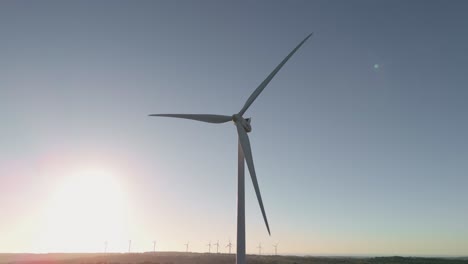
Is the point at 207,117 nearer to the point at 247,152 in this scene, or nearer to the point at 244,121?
the point at 244,121

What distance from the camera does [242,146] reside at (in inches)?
1831

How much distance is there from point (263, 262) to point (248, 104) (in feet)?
329

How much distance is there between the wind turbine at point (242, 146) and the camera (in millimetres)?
40188

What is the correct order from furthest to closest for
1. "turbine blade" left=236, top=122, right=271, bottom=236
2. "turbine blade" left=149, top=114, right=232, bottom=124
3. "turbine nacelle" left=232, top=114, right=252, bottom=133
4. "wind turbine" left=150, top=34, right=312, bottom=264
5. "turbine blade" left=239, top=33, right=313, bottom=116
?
"turbine blade" left=239, top=33, right=313, bottom=116, "turbine blade" left=149, top=114, right=232, bottom=124, "turbine nacelle" left=232, top=114, right=252, bottom=133, "turbine blade" left=236, top=122, right=271, bottom=236, "wind turbine" left=150, top=34, right=312, bottom=264

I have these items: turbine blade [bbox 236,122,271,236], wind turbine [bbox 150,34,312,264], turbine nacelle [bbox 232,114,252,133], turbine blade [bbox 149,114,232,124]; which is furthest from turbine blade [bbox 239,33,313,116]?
turbine blade [bbox 236,122,271,236]

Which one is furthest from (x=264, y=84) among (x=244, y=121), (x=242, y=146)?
(x=242, y=146)

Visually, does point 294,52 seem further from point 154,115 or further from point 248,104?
point 154,115

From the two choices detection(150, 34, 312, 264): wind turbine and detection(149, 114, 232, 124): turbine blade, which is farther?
detection(149, 114, 232, 124): turbine blade

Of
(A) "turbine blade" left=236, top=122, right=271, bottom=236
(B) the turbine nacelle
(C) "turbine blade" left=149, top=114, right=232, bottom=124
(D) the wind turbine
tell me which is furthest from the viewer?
(C) "turbine blade" left=149, top=114, right=232, bottom=124

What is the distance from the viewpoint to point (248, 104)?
2096 inches

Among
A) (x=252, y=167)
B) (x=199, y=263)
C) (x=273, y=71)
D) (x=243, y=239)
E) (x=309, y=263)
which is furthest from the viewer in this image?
(x=309, y=263)

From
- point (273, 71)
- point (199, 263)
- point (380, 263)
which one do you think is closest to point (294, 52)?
point (273, 71)

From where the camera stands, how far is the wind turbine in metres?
40.2

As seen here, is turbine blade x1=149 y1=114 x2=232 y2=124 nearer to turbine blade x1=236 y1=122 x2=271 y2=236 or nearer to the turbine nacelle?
the turbine nacelle
